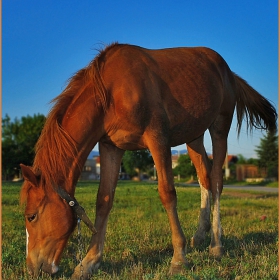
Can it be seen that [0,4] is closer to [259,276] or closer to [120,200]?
[259,276]

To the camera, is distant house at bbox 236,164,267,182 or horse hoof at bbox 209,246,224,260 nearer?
horse hoof at bbox 209,246,224,260

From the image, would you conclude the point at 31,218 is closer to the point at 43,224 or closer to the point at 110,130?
the point at 43,224

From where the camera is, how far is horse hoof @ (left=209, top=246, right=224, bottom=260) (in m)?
5.20

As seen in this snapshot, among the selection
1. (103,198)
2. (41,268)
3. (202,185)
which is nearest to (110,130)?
(103,198)

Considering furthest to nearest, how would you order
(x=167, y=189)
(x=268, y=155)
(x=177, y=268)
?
(x=268, y=155)
(x=167, y=189)
(x=177, y=268)

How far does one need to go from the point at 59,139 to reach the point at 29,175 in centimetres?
48

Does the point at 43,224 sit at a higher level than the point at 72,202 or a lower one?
lower

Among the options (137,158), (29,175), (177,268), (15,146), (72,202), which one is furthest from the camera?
(137,158)

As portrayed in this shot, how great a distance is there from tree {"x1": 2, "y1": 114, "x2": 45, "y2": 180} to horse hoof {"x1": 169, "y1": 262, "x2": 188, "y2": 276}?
435cm

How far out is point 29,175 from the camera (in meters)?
3.93

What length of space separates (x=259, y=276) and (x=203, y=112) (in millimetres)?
2104

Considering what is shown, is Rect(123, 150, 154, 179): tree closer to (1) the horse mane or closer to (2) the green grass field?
(2) the green grass field

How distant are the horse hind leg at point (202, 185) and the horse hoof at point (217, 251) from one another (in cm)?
59

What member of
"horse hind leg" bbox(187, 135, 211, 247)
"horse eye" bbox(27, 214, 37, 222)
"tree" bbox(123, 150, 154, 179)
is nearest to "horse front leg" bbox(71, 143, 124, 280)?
"horse eye" bbox(27, 214, 37, 222)
